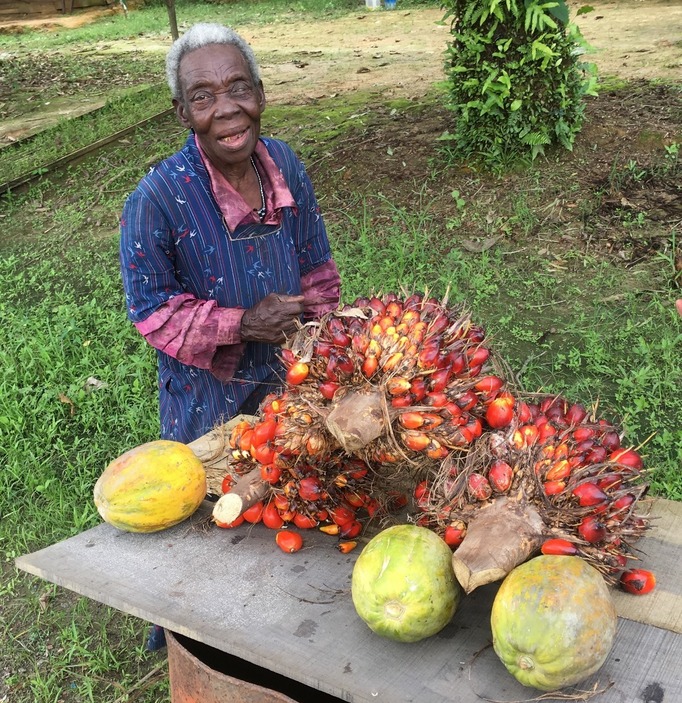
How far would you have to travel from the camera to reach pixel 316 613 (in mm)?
1538

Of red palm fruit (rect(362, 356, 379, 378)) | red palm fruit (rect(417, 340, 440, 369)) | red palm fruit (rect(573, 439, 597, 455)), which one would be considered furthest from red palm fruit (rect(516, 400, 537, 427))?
red palm fruit (rect(362, 356, 379, 378))

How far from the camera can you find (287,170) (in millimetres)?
2584

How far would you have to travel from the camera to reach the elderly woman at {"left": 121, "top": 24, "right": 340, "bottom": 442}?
2.21m

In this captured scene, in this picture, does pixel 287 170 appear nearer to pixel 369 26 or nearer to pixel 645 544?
pixel 645 544

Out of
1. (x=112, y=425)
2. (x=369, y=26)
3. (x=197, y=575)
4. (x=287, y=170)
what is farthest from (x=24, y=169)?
(x=369, y=26)

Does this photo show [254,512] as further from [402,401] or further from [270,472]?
[402,401]

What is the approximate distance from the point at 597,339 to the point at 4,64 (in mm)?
11357

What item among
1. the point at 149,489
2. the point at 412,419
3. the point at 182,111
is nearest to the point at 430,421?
the point at 412,419

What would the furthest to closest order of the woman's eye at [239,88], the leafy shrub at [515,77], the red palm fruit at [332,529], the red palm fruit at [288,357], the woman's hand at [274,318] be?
the leafy shrub at [515,77], the woman's eye at [239,88], the woman's hand at [274,318], the red palm fruit at [332,529], the red palm fruit at [288,357]

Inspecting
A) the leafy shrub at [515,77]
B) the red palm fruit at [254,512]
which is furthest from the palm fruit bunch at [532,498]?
the leafy shrub at [515,77]

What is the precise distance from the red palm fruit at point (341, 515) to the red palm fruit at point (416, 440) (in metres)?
0.33

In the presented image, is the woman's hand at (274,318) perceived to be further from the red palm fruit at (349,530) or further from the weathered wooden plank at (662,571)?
the weathered wooden plank at (662,571)

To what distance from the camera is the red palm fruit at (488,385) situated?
1.59 metres

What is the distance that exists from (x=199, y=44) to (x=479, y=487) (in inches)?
61.8
